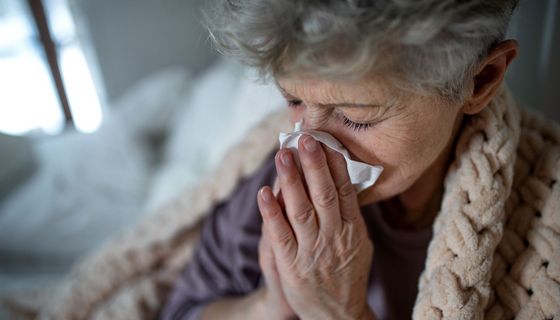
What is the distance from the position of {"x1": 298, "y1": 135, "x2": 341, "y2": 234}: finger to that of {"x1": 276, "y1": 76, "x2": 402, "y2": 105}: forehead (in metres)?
0.06

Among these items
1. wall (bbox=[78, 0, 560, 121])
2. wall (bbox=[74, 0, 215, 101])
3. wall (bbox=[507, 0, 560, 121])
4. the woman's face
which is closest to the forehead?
the woman's face

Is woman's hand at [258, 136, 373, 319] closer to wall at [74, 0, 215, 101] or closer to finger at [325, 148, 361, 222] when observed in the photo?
finger at [325, 148, 361, 222]

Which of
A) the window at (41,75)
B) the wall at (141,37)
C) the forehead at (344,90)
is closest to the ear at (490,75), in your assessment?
the forehead at (344,90)

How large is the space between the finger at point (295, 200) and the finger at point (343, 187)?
0.16ft

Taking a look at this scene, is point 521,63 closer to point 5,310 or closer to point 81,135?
point 5,310

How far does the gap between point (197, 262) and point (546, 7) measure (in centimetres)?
103

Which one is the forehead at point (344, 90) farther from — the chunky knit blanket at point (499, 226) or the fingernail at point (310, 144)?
the chunky knit blanket at point (499, 226)

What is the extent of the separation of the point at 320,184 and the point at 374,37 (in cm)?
23

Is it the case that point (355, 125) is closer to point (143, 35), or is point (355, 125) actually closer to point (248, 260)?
point (248, 260)

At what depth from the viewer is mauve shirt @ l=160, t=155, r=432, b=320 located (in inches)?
35.5

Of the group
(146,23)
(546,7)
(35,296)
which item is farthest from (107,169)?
(546,7)

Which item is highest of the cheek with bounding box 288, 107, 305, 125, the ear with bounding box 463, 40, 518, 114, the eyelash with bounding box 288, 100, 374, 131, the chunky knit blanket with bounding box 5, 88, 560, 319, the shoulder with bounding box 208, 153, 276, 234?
the cheek with bounding box 288, 107, 305, 125

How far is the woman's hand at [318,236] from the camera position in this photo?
63cm

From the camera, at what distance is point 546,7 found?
98 cm
